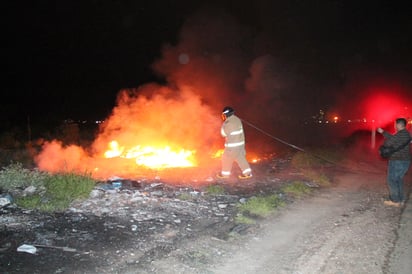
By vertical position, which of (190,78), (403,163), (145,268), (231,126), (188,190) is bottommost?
(145,268)

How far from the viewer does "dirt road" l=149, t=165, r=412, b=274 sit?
452 centimetres

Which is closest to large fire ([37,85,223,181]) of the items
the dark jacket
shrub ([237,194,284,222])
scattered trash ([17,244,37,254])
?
shrub ([237,194,284,222])

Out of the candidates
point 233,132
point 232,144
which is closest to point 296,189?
point 232,144

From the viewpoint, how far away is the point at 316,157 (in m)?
12.9

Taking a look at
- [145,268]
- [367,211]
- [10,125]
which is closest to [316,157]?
[367,211]

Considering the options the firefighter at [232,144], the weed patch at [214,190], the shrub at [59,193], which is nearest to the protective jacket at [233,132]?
the firefighter at [232,144]

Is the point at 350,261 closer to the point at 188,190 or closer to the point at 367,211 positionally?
the point at 367,211

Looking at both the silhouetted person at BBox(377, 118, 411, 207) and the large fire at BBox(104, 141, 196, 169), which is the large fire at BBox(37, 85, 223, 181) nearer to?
the large fire at BBox(104, 141, 196, 169)

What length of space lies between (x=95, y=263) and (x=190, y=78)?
13.1 meters

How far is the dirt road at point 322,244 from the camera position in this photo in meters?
4.52

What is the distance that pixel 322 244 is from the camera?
17.3ft

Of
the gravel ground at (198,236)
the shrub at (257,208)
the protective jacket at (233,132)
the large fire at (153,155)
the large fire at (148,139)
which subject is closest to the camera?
the gravel ground at (198,236)

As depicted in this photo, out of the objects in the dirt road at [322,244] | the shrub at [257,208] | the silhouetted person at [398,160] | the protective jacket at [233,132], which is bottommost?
the dirt road at [322,244]

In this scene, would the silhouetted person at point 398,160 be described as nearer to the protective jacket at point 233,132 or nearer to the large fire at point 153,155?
the protective jacket at point 233,132
